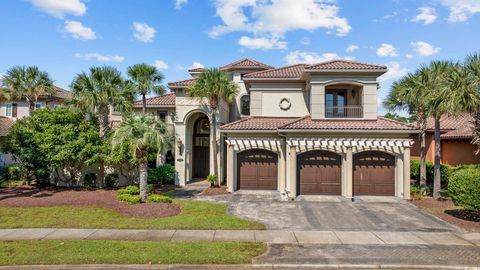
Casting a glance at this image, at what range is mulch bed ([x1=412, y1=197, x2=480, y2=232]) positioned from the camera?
12.1m

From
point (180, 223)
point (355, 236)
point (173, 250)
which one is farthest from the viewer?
point (180, 223)

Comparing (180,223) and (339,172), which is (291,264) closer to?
(180,223)

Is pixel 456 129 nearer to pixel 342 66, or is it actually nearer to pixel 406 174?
pixel 406 174

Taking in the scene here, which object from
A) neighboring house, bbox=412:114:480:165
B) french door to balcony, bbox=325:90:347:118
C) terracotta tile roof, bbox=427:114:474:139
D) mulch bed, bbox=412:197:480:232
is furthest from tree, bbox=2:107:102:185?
terracotta tile roof, bbox=427:114:474:139

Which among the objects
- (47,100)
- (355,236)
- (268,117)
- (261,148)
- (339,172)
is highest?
(47,100)

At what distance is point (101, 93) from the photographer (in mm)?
18484

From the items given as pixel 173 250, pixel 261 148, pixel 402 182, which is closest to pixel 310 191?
pixel 261 148

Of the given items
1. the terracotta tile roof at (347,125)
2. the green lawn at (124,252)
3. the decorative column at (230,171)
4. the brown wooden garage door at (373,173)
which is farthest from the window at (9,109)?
the brown wooden garage door at (373,173)

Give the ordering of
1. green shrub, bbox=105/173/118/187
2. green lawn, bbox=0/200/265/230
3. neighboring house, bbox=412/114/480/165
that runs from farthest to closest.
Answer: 1. neighboring house, bbox=412/114/480/165
2. green shrub, bbox=105/173/118/187
3. green lawn, bbox=0/200/265/230

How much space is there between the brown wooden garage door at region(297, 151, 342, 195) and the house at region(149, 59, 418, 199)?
0.05 m

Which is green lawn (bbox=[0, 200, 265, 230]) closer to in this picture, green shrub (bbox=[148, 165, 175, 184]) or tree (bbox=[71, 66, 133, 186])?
tree (bbox=[71, 66, 133, 186])

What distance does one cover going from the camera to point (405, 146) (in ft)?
57.2

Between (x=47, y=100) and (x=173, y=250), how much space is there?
105 feet

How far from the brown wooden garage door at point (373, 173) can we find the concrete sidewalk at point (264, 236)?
22.8ft
